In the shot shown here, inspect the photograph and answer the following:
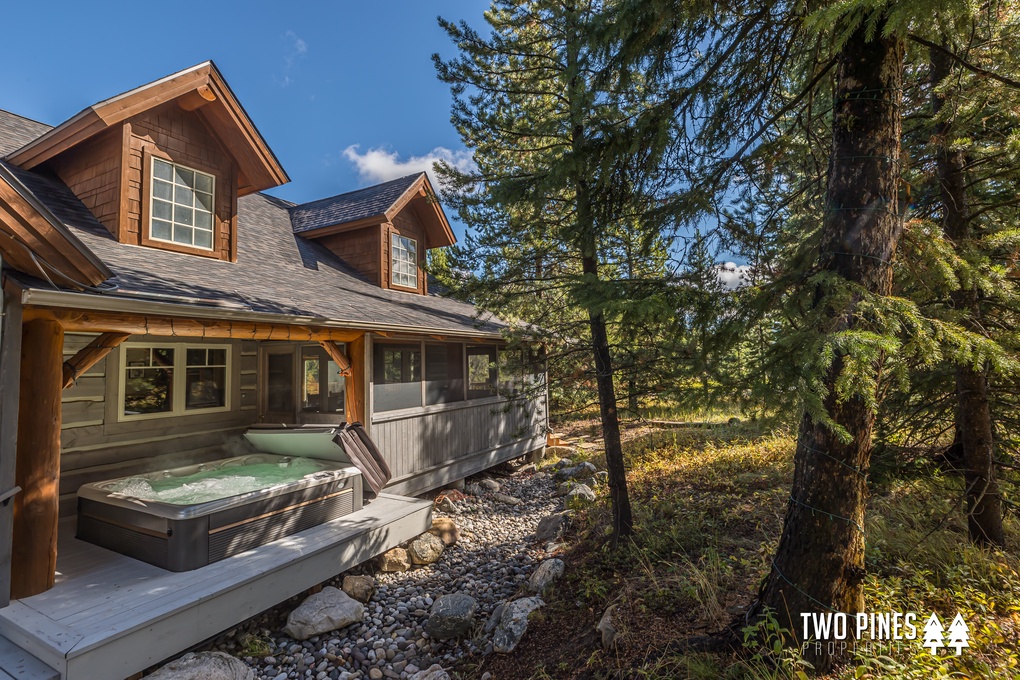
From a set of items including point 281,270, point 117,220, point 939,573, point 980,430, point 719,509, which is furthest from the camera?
point 281,270

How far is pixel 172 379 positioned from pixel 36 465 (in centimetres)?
322

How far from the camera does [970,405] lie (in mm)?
3723

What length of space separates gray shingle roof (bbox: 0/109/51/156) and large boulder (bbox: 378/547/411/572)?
793 centimetres

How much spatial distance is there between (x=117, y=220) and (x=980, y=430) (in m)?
9.66

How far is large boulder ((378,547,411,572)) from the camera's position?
559cm

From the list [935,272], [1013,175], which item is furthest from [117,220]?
[1013,175]

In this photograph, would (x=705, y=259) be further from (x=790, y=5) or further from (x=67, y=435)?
(x=67, y=435)

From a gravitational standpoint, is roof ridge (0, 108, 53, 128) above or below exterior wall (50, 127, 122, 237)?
above

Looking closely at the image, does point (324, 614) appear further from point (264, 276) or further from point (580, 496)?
point (264, 276)

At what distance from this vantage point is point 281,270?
7.78 metres

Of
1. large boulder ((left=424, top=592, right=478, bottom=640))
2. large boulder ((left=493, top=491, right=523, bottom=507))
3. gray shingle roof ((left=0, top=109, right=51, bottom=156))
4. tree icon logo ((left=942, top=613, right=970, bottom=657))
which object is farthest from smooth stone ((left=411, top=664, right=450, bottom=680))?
gray shingle roof ((left=0, top=109, right=51, bottom=156))

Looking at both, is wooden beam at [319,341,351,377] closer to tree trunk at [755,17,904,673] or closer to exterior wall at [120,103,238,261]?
exterior wall at [120,103,238,261]

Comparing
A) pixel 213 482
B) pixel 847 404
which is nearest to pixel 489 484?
pixel 213 482

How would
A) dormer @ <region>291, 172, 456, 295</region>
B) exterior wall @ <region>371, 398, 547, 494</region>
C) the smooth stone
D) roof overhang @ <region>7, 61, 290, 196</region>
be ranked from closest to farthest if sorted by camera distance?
1. the smooth stone
2. roof overhang @ <region>7, 61, 290, 196</region>
3. exterior wall @ <region>371, 398, 547, 494</region>
4. dormer @ <region>291, 172, 456, 295</region>
